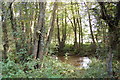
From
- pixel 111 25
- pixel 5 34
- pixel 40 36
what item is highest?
pixel 111 25

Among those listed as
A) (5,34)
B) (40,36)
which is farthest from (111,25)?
(5,34)

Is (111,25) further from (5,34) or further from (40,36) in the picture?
(5,34)

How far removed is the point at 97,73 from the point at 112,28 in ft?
3.98

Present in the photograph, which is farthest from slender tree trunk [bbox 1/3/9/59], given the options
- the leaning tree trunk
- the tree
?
the tree

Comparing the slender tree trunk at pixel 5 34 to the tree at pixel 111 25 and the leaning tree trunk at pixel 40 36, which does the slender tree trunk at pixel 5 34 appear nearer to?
the leaning tree trunk at pixel 40 36

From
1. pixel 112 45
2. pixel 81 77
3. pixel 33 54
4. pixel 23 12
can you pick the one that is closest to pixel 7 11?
pixel 23 12

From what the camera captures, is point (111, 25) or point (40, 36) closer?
point (111, 25)

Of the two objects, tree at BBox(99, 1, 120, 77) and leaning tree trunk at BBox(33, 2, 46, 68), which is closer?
tree at BBox(99, 1, 120, 77)

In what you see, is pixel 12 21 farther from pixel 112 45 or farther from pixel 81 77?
pixel 112 45

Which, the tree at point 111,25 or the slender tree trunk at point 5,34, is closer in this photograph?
the tree at point 111,25

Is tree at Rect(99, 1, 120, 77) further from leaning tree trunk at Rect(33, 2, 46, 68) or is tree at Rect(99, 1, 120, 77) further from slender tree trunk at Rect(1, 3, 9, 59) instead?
slender tree trunk at Rect(1, 3, 9, 59)

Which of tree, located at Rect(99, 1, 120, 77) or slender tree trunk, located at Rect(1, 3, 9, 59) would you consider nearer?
tree, located at Rect(99, 1, 120, 77)

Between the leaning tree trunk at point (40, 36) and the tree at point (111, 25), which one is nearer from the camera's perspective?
the tree at point (111, 25)

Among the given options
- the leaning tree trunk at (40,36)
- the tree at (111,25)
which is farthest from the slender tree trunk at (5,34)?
the tree at (111,25)
